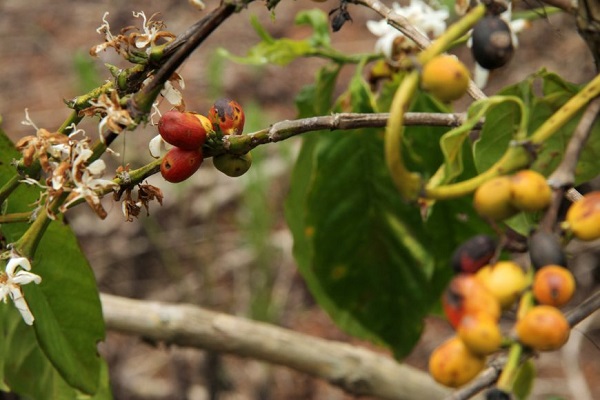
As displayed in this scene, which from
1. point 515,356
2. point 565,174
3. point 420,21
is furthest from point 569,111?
point 420,21

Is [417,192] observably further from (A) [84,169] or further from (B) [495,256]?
(A) [84,169]

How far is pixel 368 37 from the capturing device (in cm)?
390

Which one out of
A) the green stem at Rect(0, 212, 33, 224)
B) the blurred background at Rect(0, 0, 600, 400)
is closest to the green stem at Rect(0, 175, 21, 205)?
the green stem at Rect(0, 212, 33, 224)

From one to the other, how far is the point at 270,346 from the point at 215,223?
1.50m

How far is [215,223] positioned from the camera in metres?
3.26

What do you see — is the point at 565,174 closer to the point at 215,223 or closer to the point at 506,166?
the point at 506,166

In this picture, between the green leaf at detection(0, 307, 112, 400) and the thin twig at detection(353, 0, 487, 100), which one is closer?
the thin twig at detection(353, 0, 487, 100)

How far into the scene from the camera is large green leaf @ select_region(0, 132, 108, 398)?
987 millimetres

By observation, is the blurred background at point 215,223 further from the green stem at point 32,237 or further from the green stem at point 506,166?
the green stem at point 506,166

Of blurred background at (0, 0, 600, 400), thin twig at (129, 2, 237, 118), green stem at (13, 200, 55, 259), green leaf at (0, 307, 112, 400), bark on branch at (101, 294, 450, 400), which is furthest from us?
blurred background at (0, 0, 600, 400)

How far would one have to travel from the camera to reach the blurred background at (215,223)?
270 cm

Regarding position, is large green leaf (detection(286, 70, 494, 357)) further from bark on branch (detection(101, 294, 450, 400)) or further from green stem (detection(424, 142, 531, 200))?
green stem (detection(424, 142, 531, 200))

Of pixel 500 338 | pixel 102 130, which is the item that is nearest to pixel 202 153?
pixel 102 130

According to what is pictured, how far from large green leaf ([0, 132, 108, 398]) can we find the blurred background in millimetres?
1226
